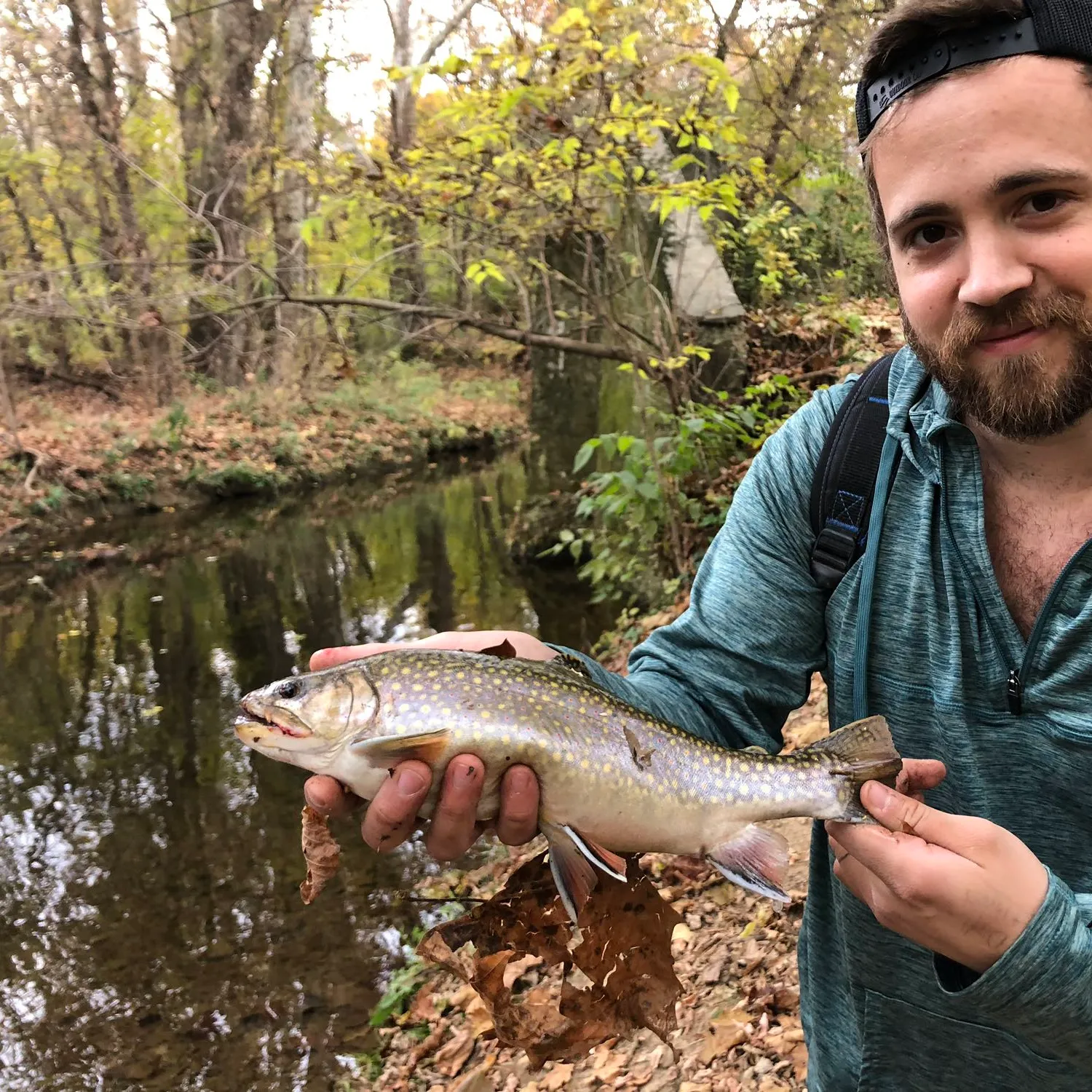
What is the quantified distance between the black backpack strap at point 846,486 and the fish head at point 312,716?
108cm

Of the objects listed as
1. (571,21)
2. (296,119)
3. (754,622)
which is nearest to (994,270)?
(754,622)

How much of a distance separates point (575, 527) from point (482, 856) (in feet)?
20.2

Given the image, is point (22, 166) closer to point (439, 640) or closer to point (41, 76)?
point (41, 76)

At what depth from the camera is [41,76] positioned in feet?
60.5

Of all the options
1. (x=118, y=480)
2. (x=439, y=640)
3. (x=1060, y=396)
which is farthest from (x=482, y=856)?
(x=118, y=480)

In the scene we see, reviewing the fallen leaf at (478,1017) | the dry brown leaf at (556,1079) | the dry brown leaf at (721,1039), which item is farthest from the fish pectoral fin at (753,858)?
the fallen leaf at (478,1017)

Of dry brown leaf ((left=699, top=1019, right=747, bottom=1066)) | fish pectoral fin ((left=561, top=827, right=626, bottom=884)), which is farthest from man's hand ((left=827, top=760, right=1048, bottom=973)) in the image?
dry brown leaf ((left=699, top=1019, right=747, bottom=1066))

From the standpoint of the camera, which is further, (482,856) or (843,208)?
(843,208)

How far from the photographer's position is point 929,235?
1.72 metres

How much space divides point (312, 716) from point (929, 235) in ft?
5.56

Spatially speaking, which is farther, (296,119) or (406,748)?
(296,119)

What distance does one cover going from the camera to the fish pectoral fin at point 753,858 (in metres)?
1.94

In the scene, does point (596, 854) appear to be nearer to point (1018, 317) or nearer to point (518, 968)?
point (1018, 317)

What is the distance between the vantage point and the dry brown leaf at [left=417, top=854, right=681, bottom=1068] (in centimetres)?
208
